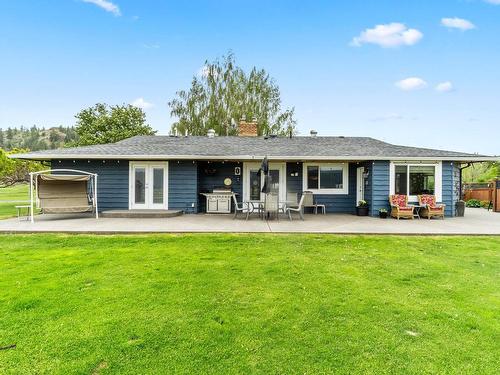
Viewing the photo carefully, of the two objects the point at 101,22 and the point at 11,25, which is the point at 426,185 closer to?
the point at 101,22

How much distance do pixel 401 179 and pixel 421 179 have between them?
712 millimetres

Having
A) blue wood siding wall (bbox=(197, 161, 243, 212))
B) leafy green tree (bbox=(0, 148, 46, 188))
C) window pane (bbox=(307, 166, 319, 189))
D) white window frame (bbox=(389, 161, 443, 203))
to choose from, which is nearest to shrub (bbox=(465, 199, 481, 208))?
white window frame (bbox=(389, 161, 443, 203))

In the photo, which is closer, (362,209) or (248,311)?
(248,311)

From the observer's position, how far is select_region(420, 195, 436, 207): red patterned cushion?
9734mm

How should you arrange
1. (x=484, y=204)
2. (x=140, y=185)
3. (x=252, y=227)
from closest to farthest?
1. (x=252, y=227)
2. (x=140, y=185)
3. (x=484, y=204)

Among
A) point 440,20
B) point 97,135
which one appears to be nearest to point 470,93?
point 440,20

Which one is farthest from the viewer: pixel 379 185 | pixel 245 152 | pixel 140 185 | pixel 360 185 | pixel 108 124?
pixel 108 124

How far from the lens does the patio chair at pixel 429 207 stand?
377 inches

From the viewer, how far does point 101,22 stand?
46.7 feet

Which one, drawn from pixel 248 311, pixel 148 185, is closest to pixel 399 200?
pixel 248 311

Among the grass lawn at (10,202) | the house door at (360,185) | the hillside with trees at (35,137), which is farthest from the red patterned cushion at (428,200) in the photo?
the hillside with trees at (35,137)

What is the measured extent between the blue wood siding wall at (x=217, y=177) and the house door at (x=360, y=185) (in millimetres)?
4448

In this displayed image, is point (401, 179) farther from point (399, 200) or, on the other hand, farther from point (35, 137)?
point (35, 137)

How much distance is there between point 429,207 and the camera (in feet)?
31.4
